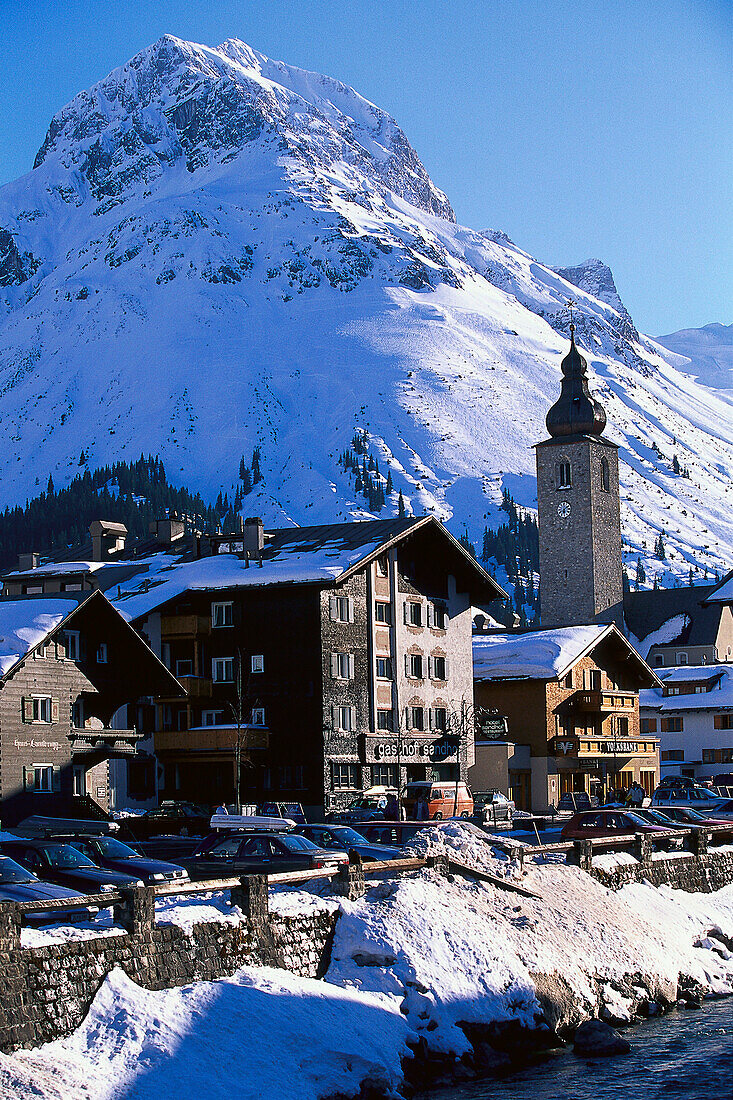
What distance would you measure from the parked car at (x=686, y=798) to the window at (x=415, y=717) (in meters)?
11.4

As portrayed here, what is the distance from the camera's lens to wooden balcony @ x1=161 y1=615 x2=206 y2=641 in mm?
66750

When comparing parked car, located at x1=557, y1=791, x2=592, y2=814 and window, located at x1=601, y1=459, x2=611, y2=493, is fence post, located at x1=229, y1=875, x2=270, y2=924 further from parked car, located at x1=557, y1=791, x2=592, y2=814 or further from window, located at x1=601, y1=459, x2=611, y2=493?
window, located at x1=601, y1=459, x2=611, y2=493

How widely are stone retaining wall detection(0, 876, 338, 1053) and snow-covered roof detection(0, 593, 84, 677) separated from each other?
25.4 m

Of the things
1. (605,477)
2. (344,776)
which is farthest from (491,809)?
(605,477)

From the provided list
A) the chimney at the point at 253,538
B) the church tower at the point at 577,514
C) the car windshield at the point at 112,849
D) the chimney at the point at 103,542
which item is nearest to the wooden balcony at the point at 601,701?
the chimney at the point at 253,538

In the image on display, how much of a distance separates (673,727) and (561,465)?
169 ft

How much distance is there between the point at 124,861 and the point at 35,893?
20.2 feet

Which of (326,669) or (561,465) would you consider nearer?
(326,669)

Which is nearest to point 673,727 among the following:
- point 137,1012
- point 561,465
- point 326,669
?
point 326,669

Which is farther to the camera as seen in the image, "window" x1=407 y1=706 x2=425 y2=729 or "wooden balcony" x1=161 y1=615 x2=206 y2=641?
"window" x1=407 y1=706 x2=425 y2=729

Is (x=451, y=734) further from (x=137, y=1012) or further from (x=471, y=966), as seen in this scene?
(x=137, y=1012)

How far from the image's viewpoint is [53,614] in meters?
53.5

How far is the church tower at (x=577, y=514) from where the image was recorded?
140m

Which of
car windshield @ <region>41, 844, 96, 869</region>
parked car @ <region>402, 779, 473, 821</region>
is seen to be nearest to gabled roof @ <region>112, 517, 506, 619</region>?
parked car @ <region>402, 779, 473, 821</region>
